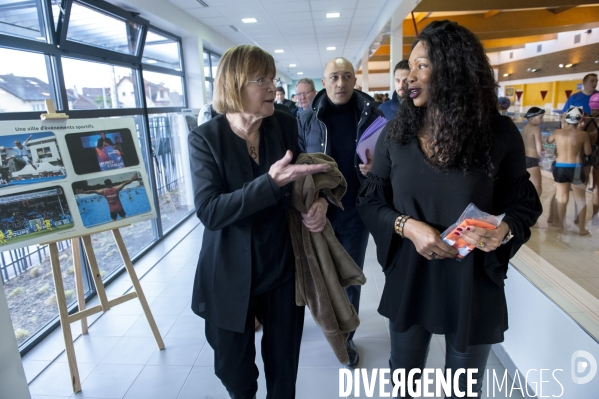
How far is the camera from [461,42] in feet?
3.65

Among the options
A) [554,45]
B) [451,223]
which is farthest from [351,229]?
[554,45]

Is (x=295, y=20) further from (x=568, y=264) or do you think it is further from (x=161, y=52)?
(x=568, y=264)

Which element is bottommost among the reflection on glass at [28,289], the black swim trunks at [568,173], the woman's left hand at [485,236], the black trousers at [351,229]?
the reflection on glass at [28,289]

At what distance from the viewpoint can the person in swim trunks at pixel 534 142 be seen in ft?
9.12

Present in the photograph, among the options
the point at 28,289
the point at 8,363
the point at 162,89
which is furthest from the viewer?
the point at 162,89

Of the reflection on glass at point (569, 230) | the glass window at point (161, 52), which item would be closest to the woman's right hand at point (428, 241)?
the reflection on glass at point (569, 230)

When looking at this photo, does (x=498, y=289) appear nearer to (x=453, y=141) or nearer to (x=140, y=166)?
(x=453, y=141)

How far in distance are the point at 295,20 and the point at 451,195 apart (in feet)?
22.3

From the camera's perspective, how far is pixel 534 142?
291cm

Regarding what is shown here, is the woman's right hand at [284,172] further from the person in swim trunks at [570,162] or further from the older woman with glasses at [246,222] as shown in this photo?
the person in swim trunks at [570,162]

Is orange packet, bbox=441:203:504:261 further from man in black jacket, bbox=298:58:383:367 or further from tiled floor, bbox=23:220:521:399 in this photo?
tiled floor, bbox=23:220:521:399

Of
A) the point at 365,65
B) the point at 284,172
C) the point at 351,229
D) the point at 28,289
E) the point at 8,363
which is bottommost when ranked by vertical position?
the point at 28,289

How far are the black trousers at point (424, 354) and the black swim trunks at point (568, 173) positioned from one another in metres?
1.91

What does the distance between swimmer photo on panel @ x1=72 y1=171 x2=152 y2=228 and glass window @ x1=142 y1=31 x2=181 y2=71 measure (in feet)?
9.95
